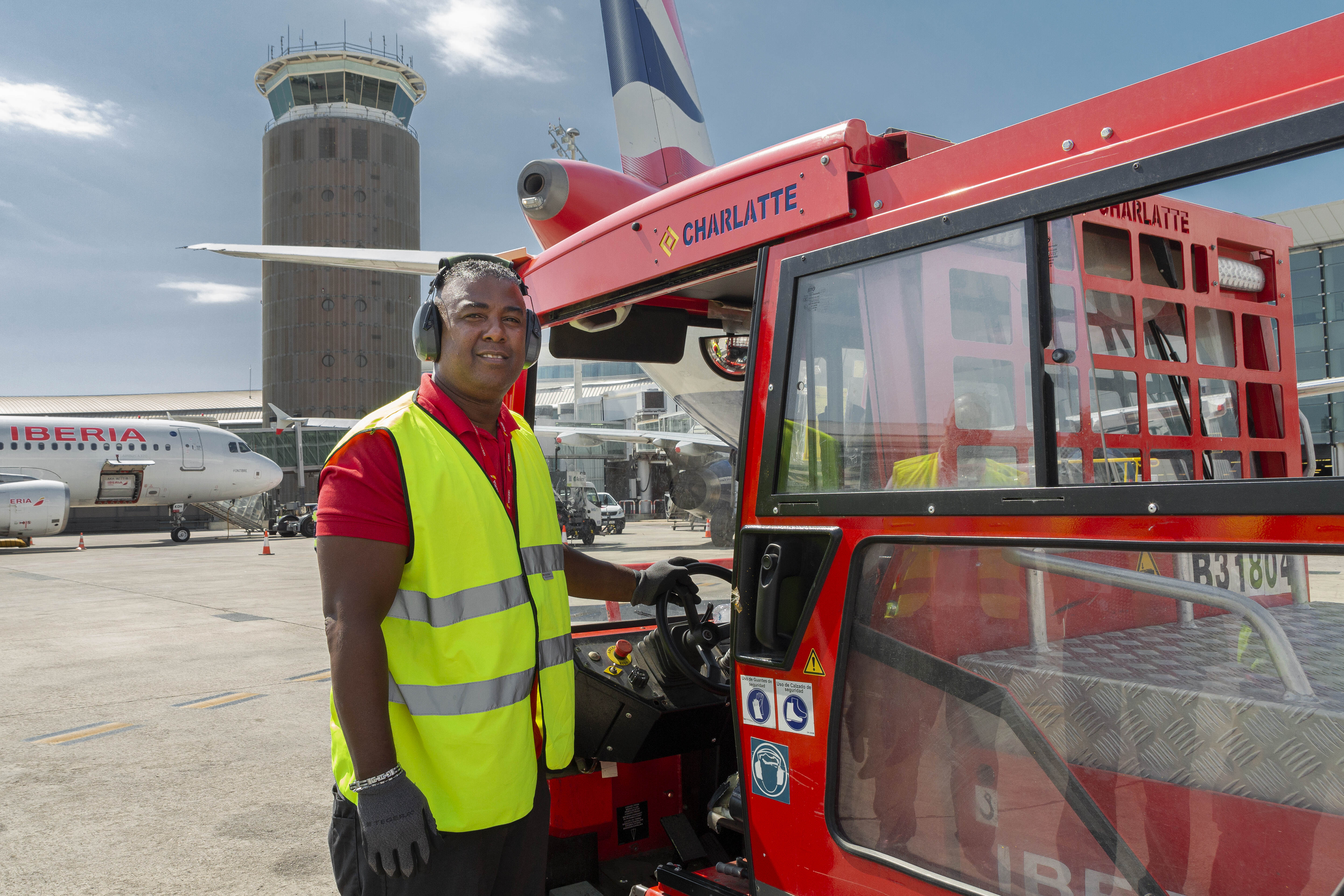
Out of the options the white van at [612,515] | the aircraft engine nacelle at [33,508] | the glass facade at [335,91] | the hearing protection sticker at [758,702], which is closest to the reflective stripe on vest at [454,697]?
the hearing protection sticker at [758,702]

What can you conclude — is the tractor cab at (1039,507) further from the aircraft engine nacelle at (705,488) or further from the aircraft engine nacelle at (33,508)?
the aircraft engine nacelle at (33,508)

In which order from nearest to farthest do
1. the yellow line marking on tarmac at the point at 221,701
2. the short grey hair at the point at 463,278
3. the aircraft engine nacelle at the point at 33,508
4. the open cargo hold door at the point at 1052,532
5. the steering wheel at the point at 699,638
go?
the open cargo hold door at the point at 1052,532 → the short grey hair at the point at 463,278 → the steering wheel at the point at 699,638 → the yellow line marking on tarmac at the point at 221,701 → the aircraft engine nacelle at the point at 33,508

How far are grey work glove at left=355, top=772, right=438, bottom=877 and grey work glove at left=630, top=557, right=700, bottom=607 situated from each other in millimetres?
989

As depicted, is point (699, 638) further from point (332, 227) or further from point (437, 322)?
point (332, 227)

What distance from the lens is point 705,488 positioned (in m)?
4.99

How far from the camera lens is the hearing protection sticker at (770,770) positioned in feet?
6.35

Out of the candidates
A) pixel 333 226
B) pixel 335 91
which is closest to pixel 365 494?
pixel 333 226

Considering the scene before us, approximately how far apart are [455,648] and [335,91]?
6426 cm

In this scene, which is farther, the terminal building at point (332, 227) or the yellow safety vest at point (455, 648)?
the terminal building at point (332, 227)

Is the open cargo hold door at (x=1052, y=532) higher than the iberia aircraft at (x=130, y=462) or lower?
lower

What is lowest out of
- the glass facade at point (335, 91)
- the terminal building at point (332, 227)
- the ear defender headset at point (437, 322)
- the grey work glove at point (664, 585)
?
the grey work glove at point (664, 585)

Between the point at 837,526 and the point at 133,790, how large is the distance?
4.55m

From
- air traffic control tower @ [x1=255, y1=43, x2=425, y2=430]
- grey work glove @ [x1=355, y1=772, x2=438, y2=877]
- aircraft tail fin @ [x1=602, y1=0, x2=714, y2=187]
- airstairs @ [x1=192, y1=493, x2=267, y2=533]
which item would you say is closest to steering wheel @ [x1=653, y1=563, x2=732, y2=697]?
grey work glove @ [x1=355, y1=772, x2=438, y2=877]

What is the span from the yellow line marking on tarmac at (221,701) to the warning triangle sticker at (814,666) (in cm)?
583
